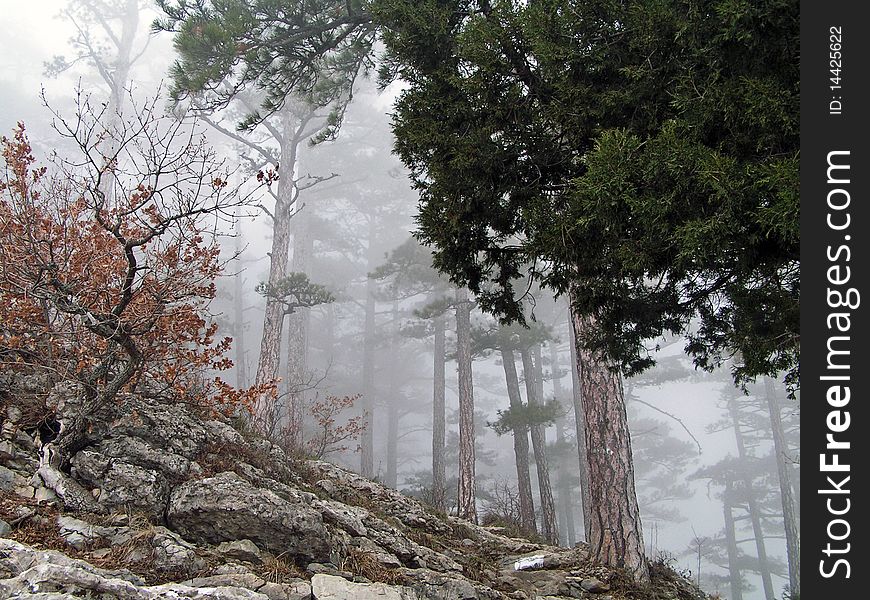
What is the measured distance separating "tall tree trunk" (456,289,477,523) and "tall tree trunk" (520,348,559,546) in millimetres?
1542

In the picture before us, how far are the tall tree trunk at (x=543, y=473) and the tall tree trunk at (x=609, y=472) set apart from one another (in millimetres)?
3642

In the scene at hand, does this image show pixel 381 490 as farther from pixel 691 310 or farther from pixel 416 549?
pixel 691 310

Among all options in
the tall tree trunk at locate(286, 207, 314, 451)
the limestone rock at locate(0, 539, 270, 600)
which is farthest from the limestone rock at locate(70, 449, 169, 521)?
the tall tree trunk at locate(286, 207, 314, 451)

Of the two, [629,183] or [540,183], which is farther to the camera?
[540,183]

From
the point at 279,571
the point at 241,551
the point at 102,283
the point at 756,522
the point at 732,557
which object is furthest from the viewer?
the point at 732,557

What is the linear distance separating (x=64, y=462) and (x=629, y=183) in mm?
4464

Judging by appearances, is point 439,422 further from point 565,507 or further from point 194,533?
point 194,533

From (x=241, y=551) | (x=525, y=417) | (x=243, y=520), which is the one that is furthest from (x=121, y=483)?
(x=525, y=417)

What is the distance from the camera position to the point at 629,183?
289 centimetres

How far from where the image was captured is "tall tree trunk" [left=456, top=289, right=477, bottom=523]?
1154 centimetres

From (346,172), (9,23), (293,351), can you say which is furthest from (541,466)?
(9,23)

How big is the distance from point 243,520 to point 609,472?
12.7 ft

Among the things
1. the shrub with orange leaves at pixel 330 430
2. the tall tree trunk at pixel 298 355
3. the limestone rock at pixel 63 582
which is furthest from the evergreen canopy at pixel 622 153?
the shrub with orange leaves at pixel 330 430

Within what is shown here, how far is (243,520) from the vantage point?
13.0 ft
